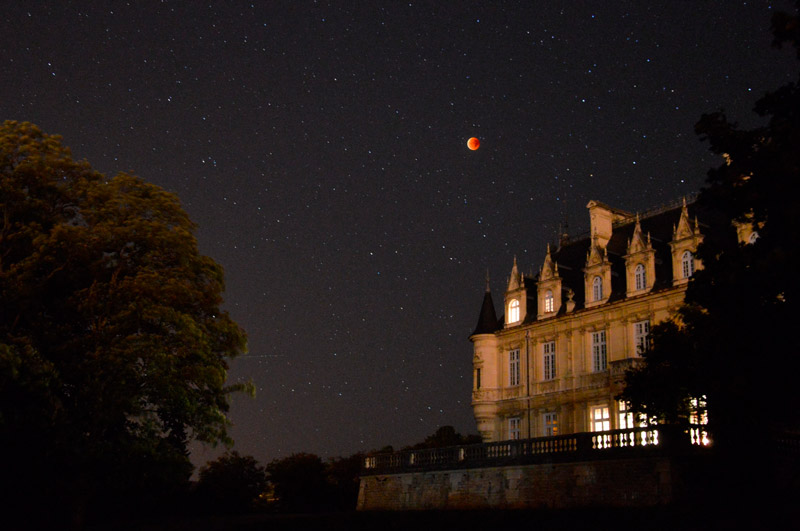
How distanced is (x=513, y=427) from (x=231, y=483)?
756 inches

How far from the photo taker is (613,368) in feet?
157

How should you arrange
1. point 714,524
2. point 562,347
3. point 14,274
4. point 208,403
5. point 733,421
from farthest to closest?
point 562,347
point 208,403
point 14,274
point 714,524
point 733,421

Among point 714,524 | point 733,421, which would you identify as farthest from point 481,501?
point 733,421

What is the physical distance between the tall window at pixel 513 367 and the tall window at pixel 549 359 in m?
2.50

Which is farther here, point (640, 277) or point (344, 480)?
point (344, 480)

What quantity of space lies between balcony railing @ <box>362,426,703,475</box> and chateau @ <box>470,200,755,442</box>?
1275 centimetres

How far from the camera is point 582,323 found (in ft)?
170

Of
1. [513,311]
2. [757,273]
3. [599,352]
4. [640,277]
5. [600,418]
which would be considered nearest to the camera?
[757,273]

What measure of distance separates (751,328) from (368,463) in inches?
1066

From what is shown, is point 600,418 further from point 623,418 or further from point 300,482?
point 300,482

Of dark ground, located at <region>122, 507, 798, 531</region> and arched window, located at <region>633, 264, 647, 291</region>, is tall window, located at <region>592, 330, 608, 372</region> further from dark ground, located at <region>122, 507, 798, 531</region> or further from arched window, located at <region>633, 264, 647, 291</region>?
dark ground, located at <region>122, 507, 798, 531</region>

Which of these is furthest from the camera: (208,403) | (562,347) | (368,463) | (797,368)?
(562,347)

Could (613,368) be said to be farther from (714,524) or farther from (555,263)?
(714,524)

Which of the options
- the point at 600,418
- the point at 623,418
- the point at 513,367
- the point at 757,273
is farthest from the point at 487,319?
the point at 757,273
